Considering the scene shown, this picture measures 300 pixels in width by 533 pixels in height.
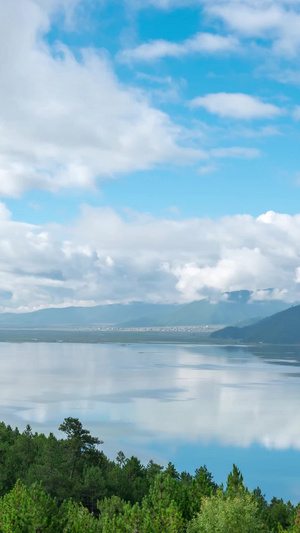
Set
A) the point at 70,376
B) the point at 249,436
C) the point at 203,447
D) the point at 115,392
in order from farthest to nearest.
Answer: the point at 70,376, the point at 115,392, the point at 249,436, the point at 203,447

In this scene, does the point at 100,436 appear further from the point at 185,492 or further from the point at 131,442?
the point at 185,492

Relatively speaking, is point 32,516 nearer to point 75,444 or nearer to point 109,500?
point 109,500

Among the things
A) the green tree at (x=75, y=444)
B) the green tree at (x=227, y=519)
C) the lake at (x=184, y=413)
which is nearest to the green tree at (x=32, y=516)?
the green tree at (x=227, y=519)

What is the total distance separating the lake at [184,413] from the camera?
83.2 meters

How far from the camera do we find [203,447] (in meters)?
89.8

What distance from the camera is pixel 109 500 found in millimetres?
39969

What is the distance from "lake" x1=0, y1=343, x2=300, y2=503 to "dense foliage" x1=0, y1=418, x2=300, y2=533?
28655 mm

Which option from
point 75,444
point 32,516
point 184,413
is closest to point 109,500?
Result: point 32,516

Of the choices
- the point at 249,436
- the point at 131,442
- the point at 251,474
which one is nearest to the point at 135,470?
the point at 251,474

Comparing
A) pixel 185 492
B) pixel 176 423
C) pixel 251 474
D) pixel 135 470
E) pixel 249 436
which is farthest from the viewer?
pixel 176 423

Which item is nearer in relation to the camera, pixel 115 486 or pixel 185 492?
pixel 185 492

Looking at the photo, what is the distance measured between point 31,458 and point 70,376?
12656cm

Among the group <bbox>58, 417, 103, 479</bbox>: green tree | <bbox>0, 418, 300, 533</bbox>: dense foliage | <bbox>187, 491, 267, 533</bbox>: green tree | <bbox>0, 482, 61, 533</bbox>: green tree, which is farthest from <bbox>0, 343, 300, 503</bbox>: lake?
<bbox>0, 482, 61, 533</bbox>: green tree

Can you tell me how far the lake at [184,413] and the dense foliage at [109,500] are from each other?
2865cm
